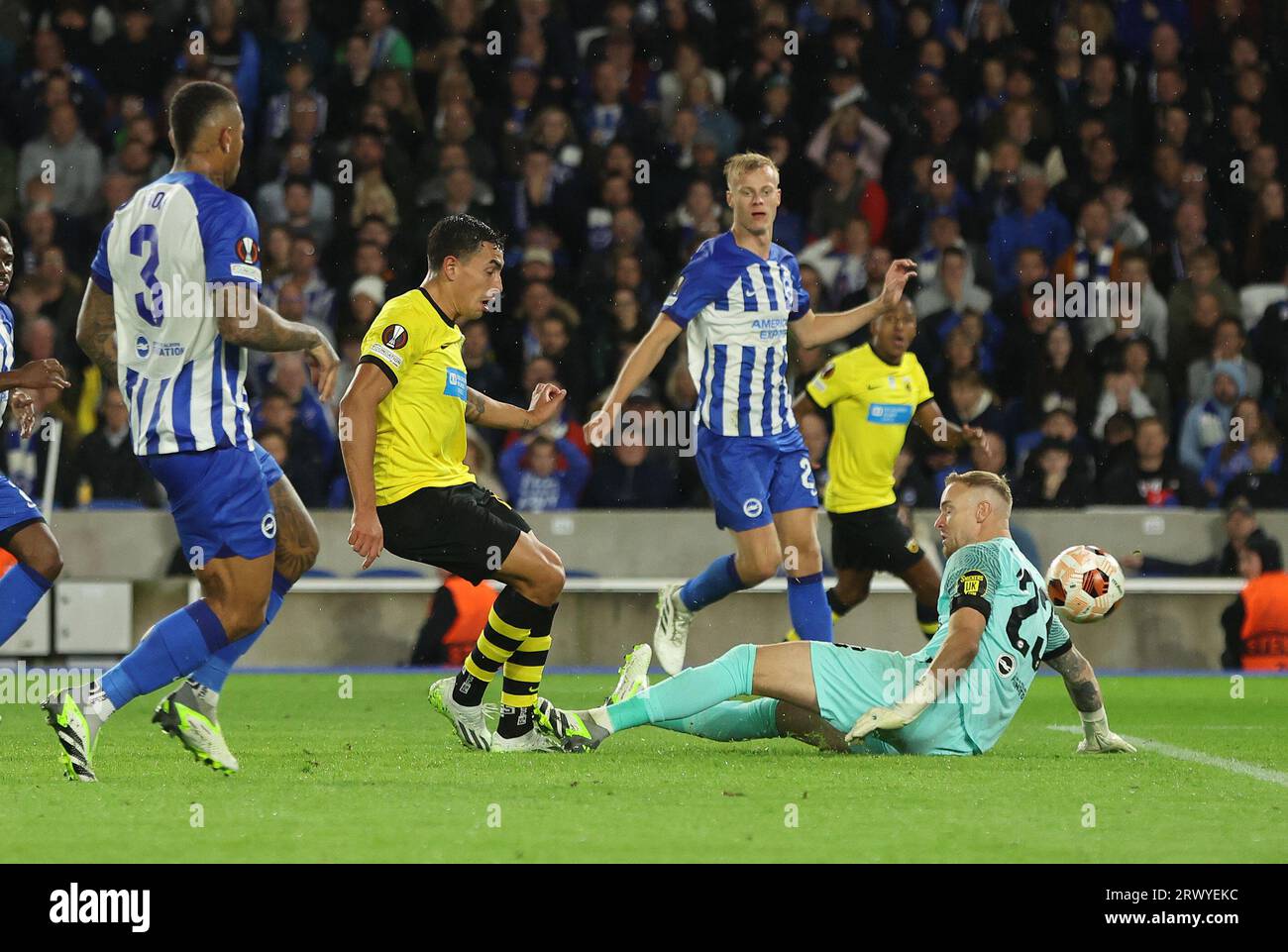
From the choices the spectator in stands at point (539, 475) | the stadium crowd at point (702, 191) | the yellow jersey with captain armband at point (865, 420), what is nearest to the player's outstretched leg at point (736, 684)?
the yellow jersey with captain armband at point (865, 420)

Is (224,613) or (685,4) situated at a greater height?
(685,4)

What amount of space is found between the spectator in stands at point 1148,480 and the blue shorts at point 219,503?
761 cm

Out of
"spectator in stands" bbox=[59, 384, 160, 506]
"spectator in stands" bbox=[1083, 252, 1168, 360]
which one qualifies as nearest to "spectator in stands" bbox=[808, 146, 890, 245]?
"spectator in stands" bbox=[1083, 252, 1168, 360]

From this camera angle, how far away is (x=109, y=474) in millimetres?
11953

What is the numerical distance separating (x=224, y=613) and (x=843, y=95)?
387 inches

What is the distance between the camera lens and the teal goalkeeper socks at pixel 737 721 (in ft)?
21.3

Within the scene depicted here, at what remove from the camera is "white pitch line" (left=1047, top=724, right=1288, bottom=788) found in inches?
249

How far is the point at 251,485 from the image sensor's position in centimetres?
582

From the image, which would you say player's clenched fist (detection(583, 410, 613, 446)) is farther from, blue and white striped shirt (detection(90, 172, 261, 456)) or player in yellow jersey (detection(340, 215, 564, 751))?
blue and white striped shirt (detection(90, 172, 261, 456))

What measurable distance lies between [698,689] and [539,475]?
5.99 metres

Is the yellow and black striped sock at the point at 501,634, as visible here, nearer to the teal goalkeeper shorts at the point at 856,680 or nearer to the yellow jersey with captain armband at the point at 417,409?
the yellow jersey with captain armband at the point at 417,409

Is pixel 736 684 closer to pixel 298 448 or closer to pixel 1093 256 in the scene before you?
pixel 298 448
